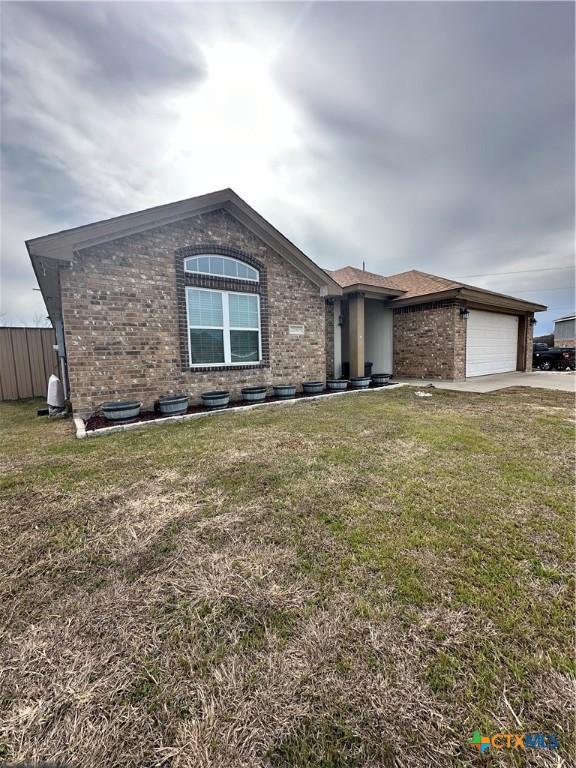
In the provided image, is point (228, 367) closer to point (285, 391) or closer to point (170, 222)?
point (285, 391)

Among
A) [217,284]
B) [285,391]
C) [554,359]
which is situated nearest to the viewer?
[217,284]

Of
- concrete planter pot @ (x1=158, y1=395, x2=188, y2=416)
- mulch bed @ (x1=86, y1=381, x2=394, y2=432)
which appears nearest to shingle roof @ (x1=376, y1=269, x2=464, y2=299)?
mulch bed @ (x1=86, y1=381, x2=394, y2=432)

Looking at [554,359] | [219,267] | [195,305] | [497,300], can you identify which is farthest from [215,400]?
[554,359]

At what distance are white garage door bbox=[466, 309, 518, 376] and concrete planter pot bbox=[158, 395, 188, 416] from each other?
37.6 ft

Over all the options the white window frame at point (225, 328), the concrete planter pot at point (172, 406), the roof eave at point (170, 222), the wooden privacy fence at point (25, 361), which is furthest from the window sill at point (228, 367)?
the wooden privacy fence at point (25, 361)

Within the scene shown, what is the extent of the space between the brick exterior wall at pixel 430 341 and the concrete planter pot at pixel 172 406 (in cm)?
999

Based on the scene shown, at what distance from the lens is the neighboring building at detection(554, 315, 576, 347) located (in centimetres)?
3141

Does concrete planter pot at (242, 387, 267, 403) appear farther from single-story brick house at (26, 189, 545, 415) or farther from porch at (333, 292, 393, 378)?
porch at (333, 292, 393, 378)

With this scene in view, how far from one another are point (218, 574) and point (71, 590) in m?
0.92

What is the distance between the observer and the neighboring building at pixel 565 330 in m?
31.4

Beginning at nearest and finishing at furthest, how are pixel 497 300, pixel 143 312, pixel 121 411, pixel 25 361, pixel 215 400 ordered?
pixel 121 411
pixel 143 312
pixel 215 400
pixel 25 361
pixel 497 300

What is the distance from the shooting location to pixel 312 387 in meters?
9.52

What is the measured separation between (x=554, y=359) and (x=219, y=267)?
2028 centimetres

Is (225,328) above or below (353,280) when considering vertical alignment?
below
